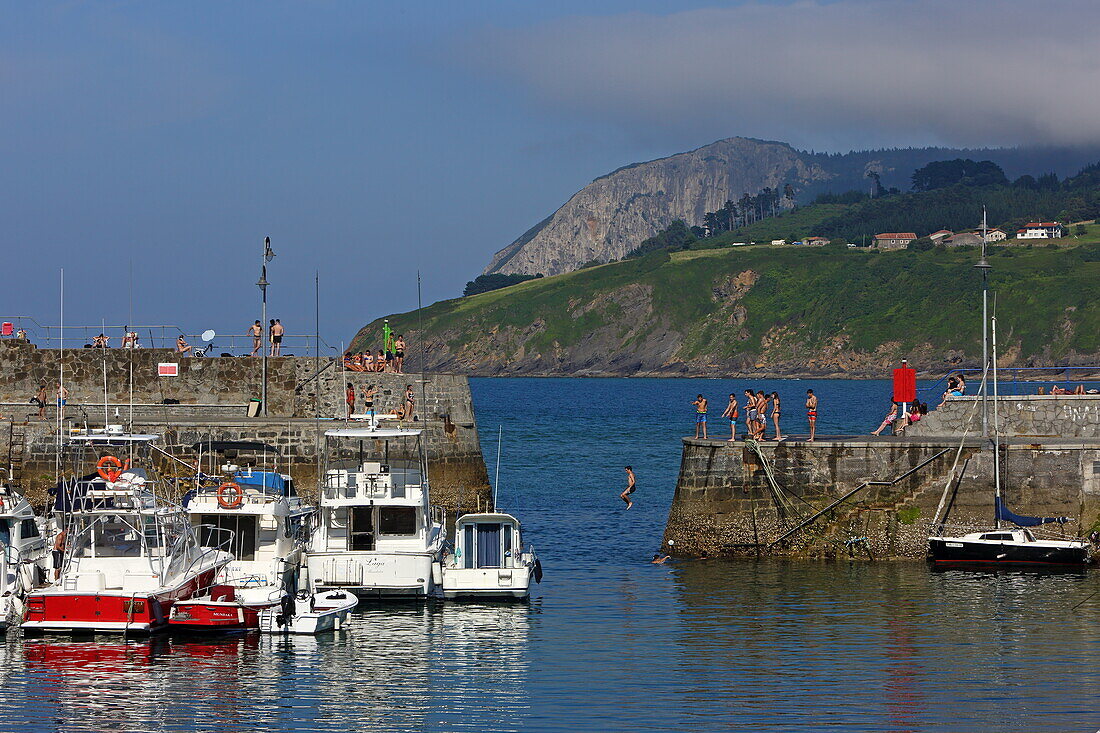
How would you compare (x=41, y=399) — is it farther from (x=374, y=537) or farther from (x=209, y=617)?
(x=209, y=617)

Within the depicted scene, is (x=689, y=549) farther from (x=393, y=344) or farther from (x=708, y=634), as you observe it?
(x=393, y=344)

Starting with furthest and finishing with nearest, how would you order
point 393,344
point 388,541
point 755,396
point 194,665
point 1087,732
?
1. point 393,344
2. point 755,396
3. point 388,541
4. point 194,665
5. point 1087,732

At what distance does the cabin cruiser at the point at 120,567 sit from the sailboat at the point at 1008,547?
52.8 feet

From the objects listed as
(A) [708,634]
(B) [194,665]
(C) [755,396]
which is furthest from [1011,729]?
(C) [755,396]

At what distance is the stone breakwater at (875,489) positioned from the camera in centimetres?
3306

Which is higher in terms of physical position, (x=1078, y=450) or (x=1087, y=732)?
(x=1078, y=450)

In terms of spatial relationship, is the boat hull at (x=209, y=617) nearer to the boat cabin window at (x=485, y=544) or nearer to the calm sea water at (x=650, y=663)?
the calm sea water at (x=650, y=663)

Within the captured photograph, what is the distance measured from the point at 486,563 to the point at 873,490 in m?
9.36

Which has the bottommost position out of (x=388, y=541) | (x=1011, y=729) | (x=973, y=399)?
(x=1011, y=729)

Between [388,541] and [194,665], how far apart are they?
20.8ft

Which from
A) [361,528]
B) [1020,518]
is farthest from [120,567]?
[1020,518]

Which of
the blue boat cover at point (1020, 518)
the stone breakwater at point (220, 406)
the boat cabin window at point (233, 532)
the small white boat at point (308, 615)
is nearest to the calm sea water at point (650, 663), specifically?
the small white boat at point (308, 615)

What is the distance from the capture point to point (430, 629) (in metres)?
27.7

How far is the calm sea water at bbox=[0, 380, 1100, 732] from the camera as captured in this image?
69.6 feet
